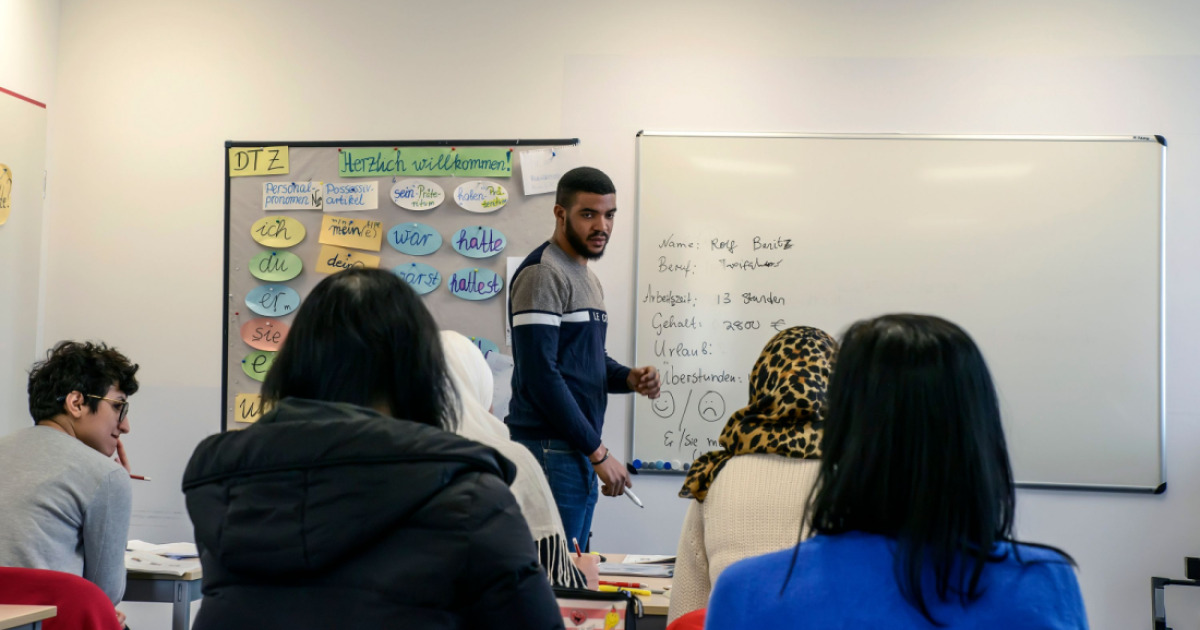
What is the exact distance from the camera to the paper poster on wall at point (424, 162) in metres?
3.70

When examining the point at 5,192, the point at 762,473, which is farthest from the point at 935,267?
the point at 5,192

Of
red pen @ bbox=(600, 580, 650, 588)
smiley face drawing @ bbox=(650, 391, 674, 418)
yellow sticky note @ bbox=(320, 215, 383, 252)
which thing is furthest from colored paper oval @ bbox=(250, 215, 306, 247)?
red pen @ bbox=(600, 580, 650, 588)

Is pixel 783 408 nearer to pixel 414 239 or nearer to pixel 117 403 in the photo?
pixel 117 403

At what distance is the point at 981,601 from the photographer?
90 centimetres

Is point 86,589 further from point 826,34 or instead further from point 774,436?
point 826,34

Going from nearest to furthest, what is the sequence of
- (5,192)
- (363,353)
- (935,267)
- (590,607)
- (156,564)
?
(363,353), (590,607), (156,564), (935,267), (5,192)

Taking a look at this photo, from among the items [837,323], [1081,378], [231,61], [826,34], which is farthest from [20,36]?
[1081,378]

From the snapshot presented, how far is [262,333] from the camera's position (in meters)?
3.77

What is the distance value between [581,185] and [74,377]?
1.51 m

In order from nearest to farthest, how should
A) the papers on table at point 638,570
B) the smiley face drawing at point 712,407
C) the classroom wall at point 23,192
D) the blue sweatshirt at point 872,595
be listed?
the blue sweatshirt at point 872,595, the papers on table at point 638,570, the smiley face drawing at point 712,407, the classroom wall at point 23,192

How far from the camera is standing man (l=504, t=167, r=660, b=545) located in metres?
2.56

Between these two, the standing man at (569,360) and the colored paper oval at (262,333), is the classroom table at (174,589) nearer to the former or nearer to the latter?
the standing man at (569,360)

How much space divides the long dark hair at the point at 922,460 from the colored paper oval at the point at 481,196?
9.30 ft

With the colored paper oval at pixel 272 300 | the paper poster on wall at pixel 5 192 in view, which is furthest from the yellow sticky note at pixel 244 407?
the paper poster on wall at pixel 5 192
